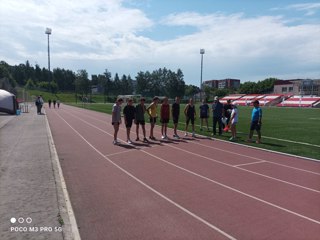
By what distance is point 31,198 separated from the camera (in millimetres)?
6578

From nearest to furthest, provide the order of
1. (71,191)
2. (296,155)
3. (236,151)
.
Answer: (71,191), (296,155), (236,151)

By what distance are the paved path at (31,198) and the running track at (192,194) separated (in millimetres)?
370

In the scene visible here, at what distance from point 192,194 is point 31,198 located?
2988 millimetres

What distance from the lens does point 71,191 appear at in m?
7.46

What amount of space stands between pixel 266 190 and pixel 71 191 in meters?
Result: 3.94

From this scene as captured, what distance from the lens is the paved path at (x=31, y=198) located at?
511 cm

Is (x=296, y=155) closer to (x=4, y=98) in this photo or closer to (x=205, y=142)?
(x=205, y=142)

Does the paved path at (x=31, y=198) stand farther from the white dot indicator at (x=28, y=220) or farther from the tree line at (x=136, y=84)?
the tree line at (x=136, y=84)

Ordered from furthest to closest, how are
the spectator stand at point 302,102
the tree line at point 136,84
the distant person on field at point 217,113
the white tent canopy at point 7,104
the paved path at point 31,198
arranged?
1. the tree line at point 136,84
2. the spectator stand at point 302,102
3. the white tent canopy at point 7,104
4. the distant person on field at point 217,113
5. the paved path at point 31,198

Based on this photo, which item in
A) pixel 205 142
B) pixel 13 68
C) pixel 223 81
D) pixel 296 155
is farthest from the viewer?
pixel 223 81

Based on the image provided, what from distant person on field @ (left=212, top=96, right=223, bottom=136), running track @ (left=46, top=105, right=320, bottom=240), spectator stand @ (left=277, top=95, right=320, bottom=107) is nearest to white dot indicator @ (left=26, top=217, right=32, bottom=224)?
running track @ (left=46, top=105, right=320, bottom=240)

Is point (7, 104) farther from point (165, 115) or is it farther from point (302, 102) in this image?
point (302, 102)

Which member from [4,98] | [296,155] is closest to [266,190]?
[296,155]

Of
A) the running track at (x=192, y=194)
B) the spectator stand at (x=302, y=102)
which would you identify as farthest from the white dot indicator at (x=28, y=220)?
the spectator stand at (x=302, y=102)
